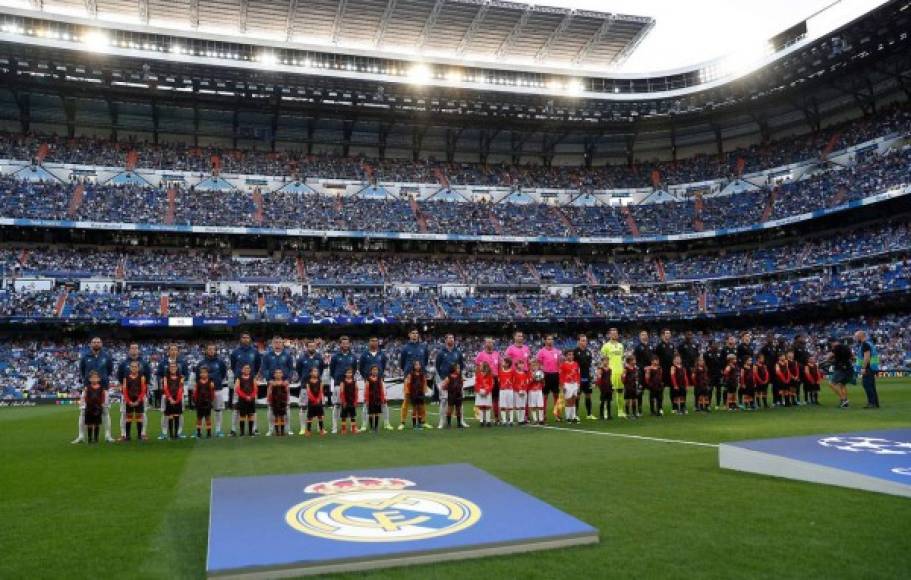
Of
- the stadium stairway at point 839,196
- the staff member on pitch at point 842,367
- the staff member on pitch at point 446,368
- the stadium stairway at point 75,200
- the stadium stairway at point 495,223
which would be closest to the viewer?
the staff member on pitch at point 446,368

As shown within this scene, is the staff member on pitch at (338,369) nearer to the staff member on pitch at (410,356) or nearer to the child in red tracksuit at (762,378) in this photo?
the staff member on pitch at (410,356)

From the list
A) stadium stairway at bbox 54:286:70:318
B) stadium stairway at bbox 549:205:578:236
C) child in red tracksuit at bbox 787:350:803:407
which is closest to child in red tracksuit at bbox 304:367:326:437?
child in red tracksuit at bbox 787:350:803:407

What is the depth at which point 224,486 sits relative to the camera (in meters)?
6.55

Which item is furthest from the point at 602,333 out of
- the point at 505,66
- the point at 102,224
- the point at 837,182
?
the point at 102,224

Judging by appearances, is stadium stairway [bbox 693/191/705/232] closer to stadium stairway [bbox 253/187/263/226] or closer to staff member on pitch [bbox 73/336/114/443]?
stadium stairway [bbox 253/187/263/226]

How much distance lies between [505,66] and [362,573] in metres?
51.9

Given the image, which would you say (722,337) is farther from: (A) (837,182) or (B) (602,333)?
(A) (837,182)

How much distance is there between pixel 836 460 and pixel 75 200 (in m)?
47.0

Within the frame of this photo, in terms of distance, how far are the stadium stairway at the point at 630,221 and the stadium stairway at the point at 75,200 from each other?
40.5m

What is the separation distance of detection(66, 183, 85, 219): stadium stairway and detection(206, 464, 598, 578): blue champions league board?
42226 millimetres

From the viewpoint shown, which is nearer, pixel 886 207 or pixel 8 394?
pixel 8 394

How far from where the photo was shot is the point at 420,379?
47.8 feet

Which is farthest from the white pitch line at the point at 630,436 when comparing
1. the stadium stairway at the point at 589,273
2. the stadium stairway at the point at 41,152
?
the stadium stairway at the point at 41,152

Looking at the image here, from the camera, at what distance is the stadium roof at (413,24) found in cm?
4631
